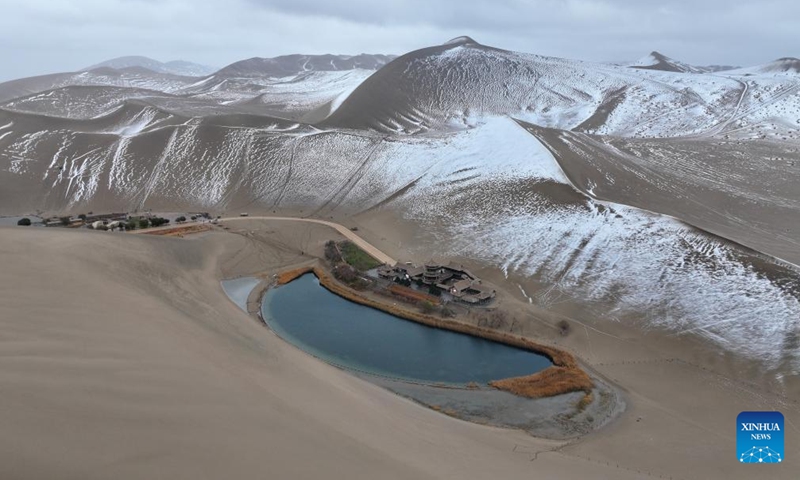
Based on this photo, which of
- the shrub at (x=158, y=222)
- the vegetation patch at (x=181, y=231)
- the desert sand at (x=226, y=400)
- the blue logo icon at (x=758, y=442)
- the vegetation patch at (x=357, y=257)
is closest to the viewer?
the desert sand at (x=226, y=400)

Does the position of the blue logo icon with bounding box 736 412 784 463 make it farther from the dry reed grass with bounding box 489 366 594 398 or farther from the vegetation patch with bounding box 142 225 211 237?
the vegetation patch with bounding box 142 225 211 237

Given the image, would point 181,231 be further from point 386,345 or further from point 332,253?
point 386,345

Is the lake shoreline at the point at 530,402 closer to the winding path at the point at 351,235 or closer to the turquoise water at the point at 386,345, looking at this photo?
the turquoise water at the point at 386,345

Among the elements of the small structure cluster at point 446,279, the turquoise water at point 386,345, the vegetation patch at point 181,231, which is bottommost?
the turquoise water at point 386,345

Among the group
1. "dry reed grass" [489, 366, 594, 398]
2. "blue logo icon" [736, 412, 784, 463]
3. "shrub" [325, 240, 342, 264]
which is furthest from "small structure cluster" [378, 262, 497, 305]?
"blue logo icon" [736, 412, 784, 463]

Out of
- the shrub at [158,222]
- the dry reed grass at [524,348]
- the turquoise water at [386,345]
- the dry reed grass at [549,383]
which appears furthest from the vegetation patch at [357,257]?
the shrub at [158,222]

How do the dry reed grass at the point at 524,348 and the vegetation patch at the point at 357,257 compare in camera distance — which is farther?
the vegetation patch at the point at 357,257
